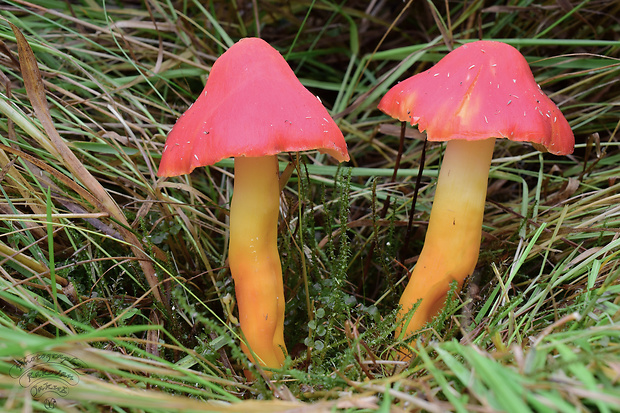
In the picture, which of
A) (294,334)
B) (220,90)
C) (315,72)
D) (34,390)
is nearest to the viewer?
(34,390)

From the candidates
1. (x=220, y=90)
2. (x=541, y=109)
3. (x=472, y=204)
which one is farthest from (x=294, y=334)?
(x=541, y=109)

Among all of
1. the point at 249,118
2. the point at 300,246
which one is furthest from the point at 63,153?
the point at 300,246

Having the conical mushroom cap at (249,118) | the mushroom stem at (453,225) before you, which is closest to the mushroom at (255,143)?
the conical mushroom cap at (249,118)

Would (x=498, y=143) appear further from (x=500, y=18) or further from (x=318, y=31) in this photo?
(x=318, y=31)

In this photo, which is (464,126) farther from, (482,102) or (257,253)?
(257,253)

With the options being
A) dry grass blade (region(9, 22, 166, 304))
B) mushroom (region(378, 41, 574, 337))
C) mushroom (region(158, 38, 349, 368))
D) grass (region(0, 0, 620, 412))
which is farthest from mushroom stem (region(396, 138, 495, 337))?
dry grass blade (region(9, 22, 166, 304))
